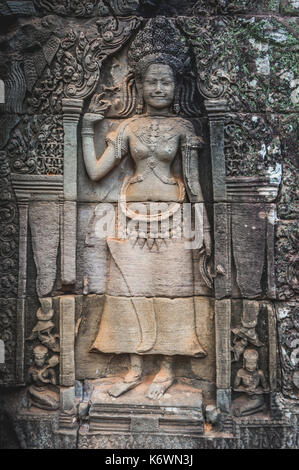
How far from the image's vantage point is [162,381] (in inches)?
203

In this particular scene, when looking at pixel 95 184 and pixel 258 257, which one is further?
pixel 95 184

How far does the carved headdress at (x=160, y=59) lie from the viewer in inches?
195

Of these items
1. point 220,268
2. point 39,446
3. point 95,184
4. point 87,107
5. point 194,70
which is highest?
point 194,70

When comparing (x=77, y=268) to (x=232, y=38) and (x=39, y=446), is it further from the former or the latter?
(x=232, y=38)

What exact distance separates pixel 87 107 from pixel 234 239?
1.87m

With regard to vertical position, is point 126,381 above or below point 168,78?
below

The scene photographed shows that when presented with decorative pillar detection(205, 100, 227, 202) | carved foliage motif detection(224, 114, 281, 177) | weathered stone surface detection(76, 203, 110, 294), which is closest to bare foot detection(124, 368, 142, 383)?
weathered stone surface detection(76, 203, 110, 294)

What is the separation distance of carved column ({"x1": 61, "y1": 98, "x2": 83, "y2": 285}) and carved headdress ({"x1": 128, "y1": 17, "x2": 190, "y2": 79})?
688 mm

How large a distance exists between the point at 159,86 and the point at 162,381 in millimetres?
2789

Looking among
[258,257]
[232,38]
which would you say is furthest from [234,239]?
[232,38]

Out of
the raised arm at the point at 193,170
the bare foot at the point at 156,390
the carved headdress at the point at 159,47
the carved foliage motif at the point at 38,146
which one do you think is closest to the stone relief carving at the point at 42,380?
the bare foot at the point at 156,390

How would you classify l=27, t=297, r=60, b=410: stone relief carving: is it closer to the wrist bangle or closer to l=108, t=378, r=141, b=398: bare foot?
l=108, t=378, r=141, b=398: bare foot

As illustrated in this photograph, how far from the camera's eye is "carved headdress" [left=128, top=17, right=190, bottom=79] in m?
4.93

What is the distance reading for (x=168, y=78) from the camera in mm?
5047
